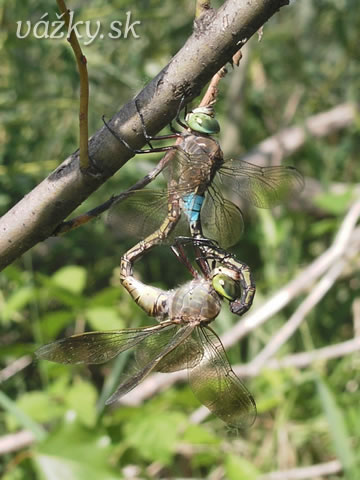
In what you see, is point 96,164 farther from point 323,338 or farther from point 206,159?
point 323,338

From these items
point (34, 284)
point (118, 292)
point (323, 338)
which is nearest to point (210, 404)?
point (118, 292)

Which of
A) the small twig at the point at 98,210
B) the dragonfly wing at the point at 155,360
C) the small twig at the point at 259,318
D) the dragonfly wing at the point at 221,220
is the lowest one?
the small twig at the point at 259,318

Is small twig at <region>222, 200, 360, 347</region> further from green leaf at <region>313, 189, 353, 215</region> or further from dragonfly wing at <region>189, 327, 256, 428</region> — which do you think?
dragonfly wing at <region>189, 327, 256, 428</region>

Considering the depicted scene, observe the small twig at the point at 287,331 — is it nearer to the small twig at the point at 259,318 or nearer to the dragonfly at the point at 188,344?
the small twig at the point at 259,318

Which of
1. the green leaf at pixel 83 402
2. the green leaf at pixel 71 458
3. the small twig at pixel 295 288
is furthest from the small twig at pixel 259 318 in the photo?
the green leaf at pixel 71 458

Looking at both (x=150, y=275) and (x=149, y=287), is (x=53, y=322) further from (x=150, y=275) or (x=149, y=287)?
(x=149, y=287)
